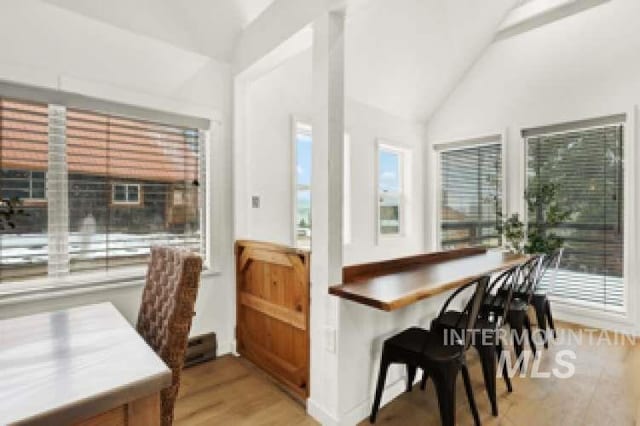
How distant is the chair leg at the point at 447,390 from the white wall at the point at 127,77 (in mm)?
1821

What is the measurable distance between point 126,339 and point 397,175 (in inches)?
164

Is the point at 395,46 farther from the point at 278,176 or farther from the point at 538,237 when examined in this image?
the point at 538,237

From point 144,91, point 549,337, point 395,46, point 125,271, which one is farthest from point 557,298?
point 144,91

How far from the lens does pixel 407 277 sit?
6.88 feet

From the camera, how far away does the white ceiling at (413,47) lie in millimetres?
3188

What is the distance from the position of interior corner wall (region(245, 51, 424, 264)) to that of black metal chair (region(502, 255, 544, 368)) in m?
1.83

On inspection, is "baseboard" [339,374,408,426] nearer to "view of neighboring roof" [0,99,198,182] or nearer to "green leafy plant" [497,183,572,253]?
"view of neighboring roof" [0,99,198,182]

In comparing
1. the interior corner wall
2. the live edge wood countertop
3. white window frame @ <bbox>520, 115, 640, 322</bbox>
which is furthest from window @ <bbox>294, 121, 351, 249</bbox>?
white window frame @ <bbox>520, 115, 640, 322</bbox>

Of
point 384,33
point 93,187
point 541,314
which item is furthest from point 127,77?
point 541,314

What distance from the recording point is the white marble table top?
85 cm

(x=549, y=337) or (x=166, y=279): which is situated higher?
(x=166, y=279)

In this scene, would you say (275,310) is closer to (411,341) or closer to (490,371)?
(411,341)

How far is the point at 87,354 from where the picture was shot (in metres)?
1.14

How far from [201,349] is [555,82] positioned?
4.57m
